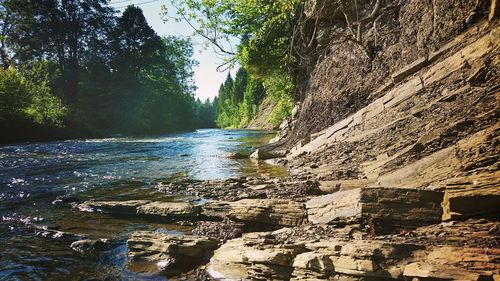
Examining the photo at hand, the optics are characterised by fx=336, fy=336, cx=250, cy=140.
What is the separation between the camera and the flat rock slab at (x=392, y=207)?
4.61 metres

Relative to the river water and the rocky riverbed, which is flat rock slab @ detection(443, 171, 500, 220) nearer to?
the rocky riverbed

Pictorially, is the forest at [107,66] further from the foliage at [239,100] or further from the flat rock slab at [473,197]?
the foliage at [239,100]

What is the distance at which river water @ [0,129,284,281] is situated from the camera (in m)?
5.37

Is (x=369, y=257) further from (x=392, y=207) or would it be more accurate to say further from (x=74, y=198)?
(x=74, y=198)

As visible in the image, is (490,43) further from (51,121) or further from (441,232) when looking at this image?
(51,121)

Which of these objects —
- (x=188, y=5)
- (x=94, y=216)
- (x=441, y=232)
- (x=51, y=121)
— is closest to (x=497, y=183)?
(x=441, y=232)

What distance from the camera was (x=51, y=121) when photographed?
3428 cm

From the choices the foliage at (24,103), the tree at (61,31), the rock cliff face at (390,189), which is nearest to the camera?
the rock cliff face at (390,189)

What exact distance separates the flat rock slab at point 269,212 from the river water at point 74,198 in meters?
1.20

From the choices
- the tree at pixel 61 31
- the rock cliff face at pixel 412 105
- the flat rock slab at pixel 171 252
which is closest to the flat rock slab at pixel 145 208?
the flat rock slab at pixel 171 252

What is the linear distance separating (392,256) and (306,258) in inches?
40.7

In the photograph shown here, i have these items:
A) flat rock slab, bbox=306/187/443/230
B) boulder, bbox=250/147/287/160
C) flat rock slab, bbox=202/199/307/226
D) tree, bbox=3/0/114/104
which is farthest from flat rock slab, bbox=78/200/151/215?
tree, bbox=3/0/114/104

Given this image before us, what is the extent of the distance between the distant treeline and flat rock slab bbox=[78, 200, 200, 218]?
83.8ft

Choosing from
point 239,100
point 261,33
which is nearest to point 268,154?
point 261,33
